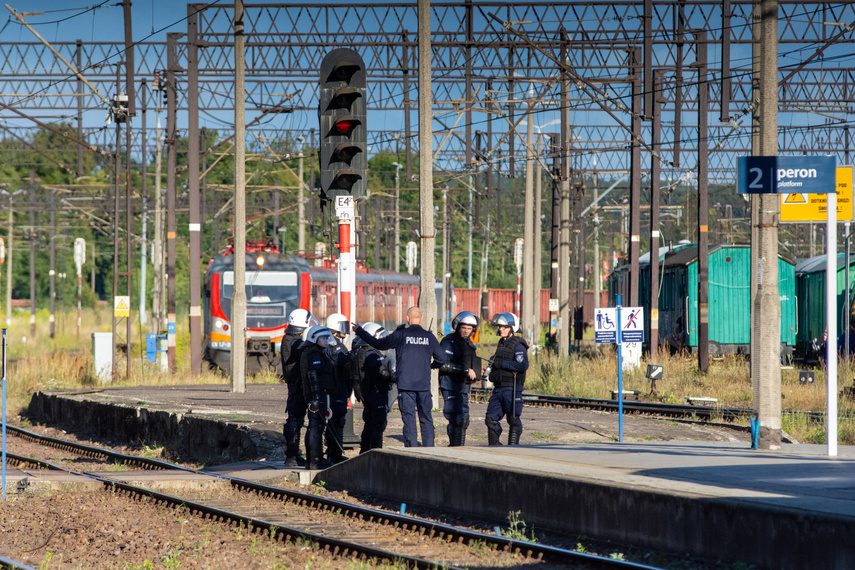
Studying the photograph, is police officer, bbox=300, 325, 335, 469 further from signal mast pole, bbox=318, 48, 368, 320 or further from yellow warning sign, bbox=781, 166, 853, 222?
yellow warning sign, bbox=781, 166, 853, 222

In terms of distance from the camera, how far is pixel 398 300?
4181 centimetres

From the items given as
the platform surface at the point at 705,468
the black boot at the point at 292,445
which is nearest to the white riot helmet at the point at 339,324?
the black boot at the point at 292,445

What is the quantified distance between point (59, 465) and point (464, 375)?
21.3 ft

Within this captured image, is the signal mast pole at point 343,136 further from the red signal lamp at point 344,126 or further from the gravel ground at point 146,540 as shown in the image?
the gravel ground at point 146,540

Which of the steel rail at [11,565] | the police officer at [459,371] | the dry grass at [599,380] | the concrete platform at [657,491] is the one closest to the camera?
the concrete platform at [657,491]

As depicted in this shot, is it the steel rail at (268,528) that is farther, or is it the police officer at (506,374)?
the police officer at (506,374)

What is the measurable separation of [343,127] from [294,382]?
3.09m

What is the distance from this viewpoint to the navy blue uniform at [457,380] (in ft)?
42.8

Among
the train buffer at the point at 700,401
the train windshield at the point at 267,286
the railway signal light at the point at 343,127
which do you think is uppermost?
the railway signal light at the point at 343,127

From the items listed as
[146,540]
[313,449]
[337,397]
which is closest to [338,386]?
[337,397]

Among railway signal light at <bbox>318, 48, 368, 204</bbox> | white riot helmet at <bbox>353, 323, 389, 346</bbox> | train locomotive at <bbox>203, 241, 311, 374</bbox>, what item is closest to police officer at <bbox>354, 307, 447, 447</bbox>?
white riot helmet at <bbox>353, 323, 389, 346</bbox>

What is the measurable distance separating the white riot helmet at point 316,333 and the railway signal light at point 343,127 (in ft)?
5.12

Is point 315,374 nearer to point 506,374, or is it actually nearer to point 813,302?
point 506,374

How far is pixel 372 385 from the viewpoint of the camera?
1301 centimetres
